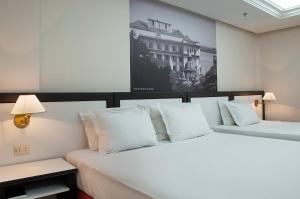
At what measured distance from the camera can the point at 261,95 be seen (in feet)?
15.5

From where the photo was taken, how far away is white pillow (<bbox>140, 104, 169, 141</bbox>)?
2705 mm

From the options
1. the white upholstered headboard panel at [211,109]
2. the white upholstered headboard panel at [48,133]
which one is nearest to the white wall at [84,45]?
the white upholstered headboard panel at [48,133]

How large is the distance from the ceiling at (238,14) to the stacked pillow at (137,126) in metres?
1.35

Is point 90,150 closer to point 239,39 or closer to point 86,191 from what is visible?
point 86,191

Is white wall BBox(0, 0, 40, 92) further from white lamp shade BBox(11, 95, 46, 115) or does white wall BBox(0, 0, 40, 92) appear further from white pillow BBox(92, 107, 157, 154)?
white pillow BBox(92, 107, 157, 154)

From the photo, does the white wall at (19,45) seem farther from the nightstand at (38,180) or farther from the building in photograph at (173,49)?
the building in photograph at (173,49)

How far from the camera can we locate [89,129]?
230 cm

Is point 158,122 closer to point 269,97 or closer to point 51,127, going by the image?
point 51,127

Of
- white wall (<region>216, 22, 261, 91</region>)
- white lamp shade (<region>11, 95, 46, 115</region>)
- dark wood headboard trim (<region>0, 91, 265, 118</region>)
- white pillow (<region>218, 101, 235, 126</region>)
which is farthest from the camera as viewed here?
white wall (<region>216, 22, 261, 91</region>)

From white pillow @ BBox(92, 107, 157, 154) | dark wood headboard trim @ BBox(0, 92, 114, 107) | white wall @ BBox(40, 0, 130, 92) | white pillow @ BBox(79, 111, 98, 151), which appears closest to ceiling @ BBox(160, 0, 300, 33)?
white wall @ BBox(40, 0, 130, 92)

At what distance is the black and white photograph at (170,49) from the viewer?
2.93 meters

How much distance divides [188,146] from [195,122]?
0.55 metres

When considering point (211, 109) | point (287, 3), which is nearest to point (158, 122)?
point (211, 109)

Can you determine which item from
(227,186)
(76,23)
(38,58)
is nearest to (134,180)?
(227,186)
